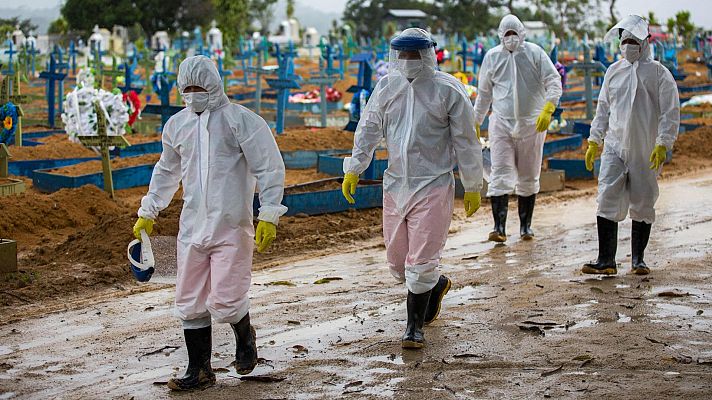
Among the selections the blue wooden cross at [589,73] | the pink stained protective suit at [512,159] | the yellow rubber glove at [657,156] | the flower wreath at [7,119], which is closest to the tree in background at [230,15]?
the blue wooden cross at [589,73]

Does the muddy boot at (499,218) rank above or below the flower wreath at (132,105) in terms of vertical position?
below

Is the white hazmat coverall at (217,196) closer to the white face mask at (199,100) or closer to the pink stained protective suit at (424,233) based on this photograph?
the white face mask at (199,100)

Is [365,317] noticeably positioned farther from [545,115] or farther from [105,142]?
[105,142]

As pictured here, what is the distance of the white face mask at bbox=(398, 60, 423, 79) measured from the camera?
243 inches

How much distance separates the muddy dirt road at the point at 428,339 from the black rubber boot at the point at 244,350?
0.22ft

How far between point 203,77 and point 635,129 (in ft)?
11.9

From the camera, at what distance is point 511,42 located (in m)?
9.65

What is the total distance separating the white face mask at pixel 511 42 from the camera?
965 cm

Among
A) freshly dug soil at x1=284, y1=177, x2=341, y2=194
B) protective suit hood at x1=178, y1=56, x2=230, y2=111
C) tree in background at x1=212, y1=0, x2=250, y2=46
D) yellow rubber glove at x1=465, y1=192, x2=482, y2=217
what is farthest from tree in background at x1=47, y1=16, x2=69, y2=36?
protective suit hood at x1=178, y1=56, x2=230, y2=111

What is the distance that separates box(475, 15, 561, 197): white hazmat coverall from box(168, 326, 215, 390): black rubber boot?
4.70 metres

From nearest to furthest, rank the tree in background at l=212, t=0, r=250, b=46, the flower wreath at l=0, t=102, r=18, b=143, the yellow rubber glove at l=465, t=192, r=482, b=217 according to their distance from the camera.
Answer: the yellow rubber glove at l=465, t=192, r=482, b=217, the flower wreath at l=0, t=102, r=18, b=143, the tree in background at l=212, t=0, r=250, b=46

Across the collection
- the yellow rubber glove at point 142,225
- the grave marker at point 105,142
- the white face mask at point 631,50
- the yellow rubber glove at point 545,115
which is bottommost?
the grave marker at point 105,142

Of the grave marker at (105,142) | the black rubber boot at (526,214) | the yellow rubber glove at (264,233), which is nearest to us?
the yellow rubber glove at (264,233)

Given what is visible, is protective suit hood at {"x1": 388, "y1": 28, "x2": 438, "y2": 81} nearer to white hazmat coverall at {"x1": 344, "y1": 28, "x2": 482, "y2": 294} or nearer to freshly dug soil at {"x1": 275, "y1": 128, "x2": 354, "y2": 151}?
white hazmat coverall at {"x1": 344, "y1": 28, "x2": 482, "y2": 294}
